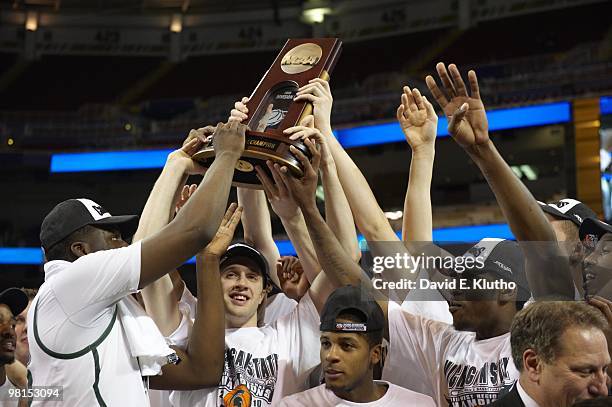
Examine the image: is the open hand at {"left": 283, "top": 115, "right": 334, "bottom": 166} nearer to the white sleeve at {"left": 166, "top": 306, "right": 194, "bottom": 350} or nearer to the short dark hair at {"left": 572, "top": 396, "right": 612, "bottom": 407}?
the white sleeve at {"left": 166, "top": 306, "right": 194, "bottom": 350}

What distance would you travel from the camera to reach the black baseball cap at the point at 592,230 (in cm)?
260

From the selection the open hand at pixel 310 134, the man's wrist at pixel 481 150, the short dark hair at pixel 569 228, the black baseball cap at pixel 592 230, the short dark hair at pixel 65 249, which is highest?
the open hand at pixel 310 134

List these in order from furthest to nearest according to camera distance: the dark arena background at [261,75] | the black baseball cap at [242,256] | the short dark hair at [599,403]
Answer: the dark arena background at [261,75], the black baseball cap at [242,256], the short dark hair at [599,403]

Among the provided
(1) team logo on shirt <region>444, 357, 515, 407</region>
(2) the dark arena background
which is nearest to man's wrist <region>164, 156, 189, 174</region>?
(1) team logo on shirt <region>444, 357, 515, 407</region>

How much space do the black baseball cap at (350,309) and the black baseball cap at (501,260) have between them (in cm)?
38

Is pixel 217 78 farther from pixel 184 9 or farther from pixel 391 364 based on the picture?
pixel 391 364

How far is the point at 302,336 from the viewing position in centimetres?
302

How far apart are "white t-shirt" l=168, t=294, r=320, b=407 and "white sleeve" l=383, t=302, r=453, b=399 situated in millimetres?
319

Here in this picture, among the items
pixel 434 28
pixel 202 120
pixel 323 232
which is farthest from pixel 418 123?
pixel 434 28

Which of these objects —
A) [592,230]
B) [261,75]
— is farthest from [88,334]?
[261,75]

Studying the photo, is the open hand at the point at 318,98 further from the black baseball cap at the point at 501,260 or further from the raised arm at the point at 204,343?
the black baseball cap at the point at 501,260

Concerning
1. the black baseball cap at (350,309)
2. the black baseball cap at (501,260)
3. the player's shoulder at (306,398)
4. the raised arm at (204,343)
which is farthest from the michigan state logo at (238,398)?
the black baseball cap at (501,260)

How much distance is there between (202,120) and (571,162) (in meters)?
6.24

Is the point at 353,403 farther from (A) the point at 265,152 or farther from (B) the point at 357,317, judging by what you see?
(A) the point at 265,152
